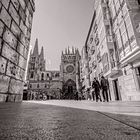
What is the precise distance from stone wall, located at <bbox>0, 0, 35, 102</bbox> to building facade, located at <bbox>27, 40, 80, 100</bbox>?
3084 centimetres

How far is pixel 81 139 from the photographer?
17.8 inches

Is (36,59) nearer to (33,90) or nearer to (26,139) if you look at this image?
(33,90)

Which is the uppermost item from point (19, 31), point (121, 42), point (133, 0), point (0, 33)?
point (133, 0)

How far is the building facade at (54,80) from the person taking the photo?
122ft

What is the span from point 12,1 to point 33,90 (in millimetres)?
38805

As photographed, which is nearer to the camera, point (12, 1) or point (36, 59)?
point (12, 1)

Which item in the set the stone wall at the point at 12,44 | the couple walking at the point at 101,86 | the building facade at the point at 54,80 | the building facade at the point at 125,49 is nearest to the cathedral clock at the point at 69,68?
the building facade at the point at 54,80

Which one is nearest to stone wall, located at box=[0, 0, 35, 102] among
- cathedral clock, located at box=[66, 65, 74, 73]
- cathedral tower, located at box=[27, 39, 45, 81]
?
cathedral clock, located at box=[66, 65, 74, 73]

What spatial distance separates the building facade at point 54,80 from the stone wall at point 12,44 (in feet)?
101

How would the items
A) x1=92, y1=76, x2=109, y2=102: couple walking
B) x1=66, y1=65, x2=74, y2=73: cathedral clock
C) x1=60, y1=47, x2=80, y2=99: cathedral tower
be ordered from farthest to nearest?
x1=66, y1=65, x2=74, y2=73: cathedral clock < x1=60, y1=47, x2=80, y2=99: cathedral tower < x1=92, y1=76, x2=109, y2=102: couple walking

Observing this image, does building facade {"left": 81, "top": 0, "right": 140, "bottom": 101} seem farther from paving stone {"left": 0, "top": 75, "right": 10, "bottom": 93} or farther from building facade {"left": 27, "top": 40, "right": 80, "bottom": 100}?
building facade {"left": 27, "top": 40, "right": 80, "bottom": 100}

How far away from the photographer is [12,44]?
9.25 feet

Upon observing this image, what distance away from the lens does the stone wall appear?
240 centimetres

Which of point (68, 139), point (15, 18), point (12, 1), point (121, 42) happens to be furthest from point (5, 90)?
point (121, 42)
